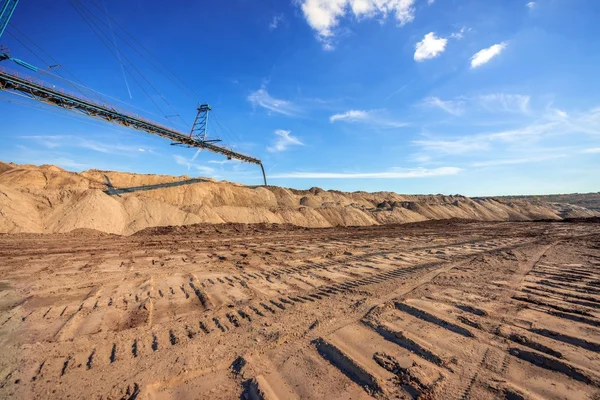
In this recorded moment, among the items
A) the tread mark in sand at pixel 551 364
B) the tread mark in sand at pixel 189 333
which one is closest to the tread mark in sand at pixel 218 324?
the tread mark in sand at pixel 189 333

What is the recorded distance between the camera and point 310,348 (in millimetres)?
3123

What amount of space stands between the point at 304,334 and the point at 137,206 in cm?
2236

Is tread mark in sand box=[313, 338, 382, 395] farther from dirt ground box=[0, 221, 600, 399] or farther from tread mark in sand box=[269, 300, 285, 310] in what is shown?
tread mark in sand box=[269, 300, 285, 310]

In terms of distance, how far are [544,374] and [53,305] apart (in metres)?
7.63

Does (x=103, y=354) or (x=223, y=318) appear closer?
(x=103, y=354)

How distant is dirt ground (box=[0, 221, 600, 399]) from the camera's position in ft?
8.08

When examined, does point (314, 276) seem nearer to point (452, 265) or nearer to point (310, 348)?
point (310, 348)

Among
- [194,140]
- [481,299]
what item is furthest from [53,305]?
[194,140]

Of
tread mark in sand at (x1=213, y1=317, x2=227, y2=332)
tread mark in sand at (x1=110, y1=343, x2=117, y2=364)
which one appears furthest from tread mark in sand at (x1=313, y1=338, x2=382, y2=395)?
tread mark in sand at (x1=110, y1=343, x2=117, y2=364)

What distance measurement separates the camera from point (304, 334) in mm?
3457

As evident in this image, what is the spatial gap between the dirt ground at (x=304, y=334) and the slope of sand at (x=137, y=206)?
12.4 m

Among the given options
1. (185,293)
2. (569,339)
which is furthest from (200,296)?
(569,339)

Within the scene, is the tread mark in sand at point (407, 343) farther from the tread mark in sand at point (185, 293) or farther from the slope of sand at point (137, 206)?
the slope of sand at point (137, 206)

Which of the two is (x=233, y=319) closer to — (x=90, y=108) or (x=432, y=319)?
(x=432, y=319)
